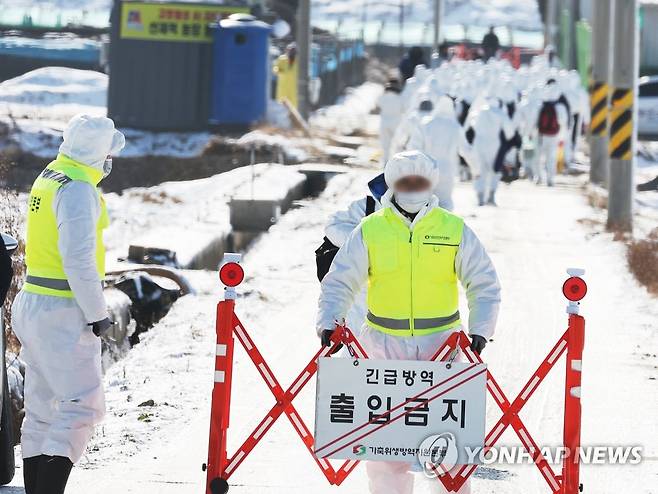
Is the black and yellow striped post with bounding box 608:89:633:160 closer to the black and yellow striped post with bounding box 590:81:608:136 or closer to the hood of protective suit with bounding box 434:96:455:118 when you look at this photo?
the hood of protective suit with bounding box 434:96:455:118

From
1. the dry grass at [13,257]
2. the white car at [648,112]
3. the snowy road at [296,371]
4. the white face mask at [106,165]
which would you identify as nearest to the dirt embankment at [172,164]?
the snowy road at [296,371]

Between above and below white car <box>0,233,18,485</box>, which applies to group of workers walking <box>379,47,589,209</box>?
above

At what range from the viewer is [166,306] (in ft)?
44.3

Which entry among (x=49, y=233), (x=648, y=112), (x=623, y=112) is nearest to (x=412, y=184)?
(x=49, y=233)

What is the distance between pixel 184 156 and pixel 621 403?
21307 mm

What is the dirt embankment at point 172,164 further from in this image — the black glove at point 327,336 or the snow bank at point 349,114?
the black glove at point 327,336

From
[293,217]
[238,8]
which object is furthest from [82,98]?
[293,217]

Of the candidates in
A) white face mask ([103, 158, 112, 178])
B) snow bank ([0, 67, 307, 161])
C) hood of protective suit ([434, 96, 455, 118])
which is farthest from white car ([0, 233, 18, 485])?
snow bank ([0, 67, 307, 161])

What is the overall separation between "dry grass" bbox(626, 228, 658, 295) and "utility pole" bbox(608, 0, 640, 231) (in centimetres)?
251

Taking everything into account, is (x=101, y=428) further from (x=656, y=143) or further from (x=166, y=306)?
(x=656, y=143)

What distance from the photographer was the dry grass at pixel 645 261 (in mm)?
14791

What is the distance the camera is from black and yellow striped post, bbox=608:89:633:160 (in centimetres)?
2042

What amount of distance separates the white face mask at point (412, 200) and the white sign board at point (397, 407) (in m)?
0.63

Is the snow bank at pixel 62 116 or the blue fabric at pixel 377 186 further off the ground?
the snow bank at pixel 62 116
